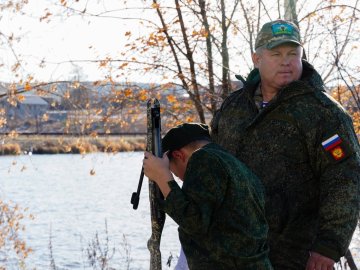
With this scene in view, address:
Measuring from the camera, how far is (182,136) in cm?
291

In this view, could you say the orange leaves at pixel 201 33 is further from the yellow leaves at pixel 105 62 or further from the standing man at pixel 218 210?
the standing man at pixel 218 210

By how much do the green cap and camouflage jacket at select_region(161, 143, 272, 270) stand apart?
85cm

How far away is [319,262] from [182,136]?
0.84 meters

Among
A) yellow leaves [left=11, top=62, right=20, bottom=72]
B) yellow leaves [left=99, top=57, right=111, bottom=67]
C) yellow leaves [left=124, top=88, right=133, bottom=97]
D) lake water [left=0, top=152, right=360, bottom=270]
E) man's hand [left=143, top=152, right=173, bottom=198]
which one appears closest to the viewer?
man's hand [left=143, top=152, right=173, bottom=198]

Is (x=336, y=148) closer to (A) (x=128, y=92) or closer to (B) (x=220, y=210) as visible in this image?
(B) (x=220, y=210)

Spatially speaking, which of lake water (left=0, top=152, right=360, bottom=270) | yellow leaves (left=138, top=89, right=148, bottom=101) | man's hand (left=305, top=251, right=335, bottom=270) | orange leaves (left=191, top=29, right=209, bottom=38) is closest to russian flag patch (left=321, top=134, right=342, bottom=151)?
man's hand (left=305, top=251, right=335, bottom=270)

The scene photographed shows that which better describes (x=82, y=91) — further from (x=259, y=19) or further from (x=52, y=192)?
(x=52, y=192)

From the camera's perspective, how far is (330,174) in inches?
126

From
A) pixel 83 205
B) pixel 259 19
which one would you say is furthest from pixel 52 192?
pixel 259 19

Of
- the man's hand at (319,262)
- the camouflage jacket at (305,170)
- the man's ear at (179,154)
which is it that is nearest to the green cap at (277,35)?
the camouflage jacket at (305,170)

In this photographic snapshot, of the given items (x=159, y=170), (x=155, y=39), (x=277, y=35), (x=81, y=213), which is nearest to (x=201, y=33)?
(x=155, y=39)

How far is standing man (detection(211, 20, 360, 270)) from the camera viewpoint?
3145mm

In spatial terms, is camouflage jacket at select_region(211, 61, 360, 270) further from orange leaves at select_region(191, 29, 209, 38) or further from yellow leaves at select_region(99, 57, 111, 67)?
yellow leaves at select_region(99, 57, 111, 67)

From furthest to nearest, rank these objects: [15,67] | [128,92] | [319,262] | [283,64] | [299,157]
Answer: [15,67] → [128,92] → [283,64] → [299,157] → [319,262]
